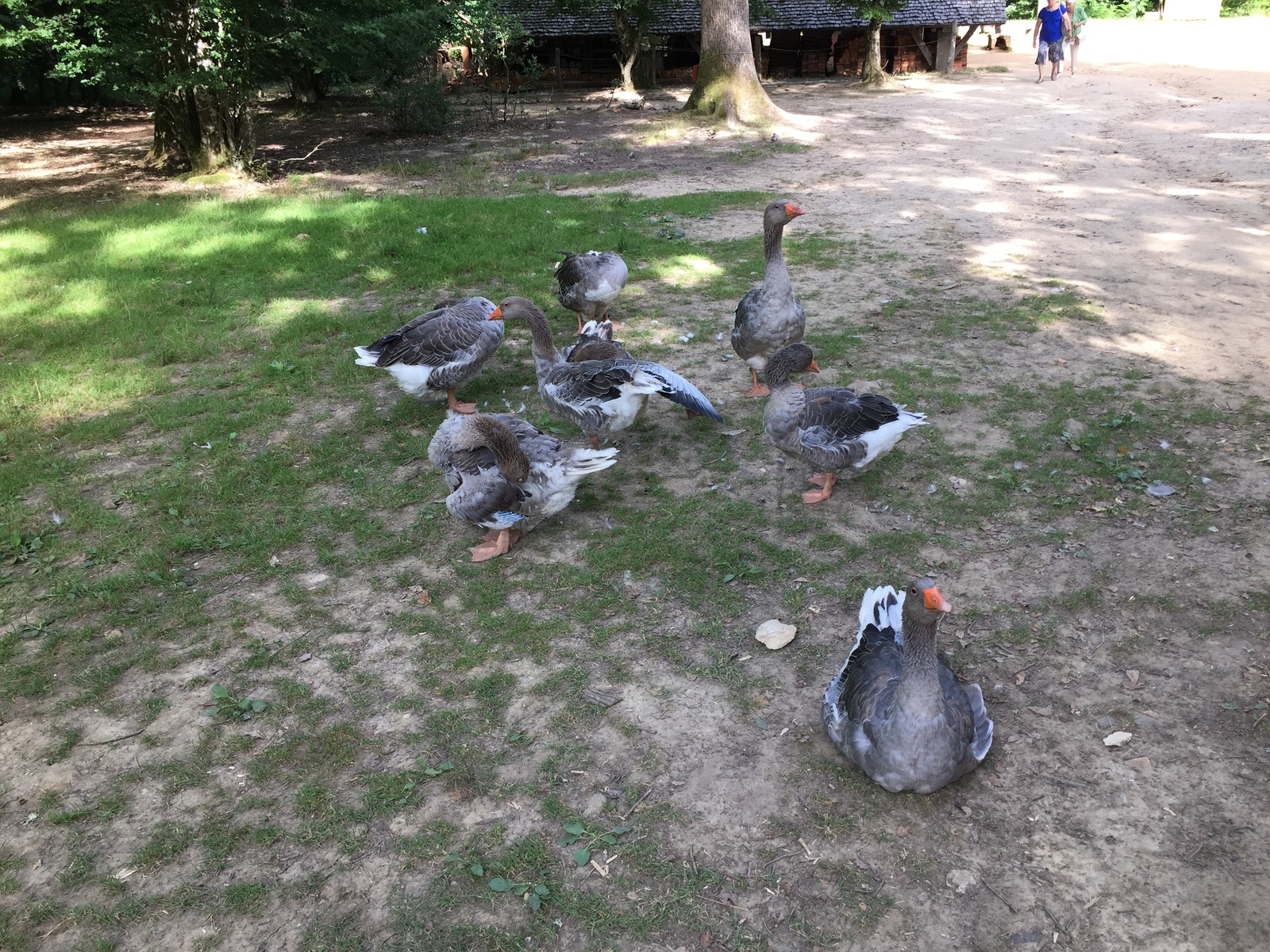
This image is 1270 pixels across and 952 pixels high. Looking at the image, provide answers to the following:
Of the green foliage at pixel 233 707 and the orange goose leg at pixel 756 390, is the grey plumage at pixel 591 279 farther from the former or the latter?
the green foliage at pixel 233 707

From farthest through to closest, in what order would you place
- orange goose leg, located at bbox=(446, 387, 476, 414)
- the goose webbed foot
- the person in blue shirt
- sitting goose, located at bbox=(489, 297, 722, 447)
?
the person in blue shirt, orange goose leg, located at bbox=(446, 387, 476, 414), sitting goose, located at bbox=(489, 297, 722, 447), the goose webbed foot

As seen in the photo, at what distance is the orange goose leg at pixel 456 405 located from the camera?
25.2 ft

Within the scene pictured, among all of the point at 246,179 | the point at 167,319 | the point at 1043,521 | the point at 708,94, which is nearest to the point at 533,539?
the point at 1043,521

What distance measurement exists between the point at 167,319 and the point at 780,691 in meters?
9.10

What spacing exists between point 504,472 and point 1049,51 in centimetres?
2886

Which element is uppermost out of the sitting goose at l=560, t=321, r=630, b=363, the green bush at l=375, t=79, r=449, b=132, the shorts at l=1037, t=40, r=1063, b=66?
the shorts at l=1037, t=40, r=1063, b=66

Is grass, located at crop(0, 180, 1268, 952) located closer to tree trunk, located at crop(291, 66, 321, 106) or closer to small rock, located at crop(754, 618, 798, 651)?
small rock, located at crop(754, 618, 798, 651)

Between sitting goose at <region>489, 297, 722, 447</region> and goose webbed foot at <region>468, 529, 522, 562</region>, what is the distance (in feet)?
3.74

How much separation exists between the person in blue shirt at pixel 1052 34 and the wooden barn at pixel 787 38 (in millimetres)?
5918

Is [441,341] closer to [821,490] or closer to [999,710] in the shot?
[821,490]

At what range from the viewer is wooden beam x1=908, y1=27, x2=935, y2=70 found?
109ft

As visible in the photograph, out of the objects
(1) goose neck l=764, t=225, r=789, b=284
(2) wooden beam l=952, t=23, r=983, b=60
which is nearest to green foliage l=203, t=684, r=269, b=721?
(1) goose neck l=764, t=225, r=789, b=284

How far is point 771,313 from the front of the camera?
24.3ft

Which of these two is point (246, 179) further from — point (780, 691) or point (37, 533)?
point (780, 691)
